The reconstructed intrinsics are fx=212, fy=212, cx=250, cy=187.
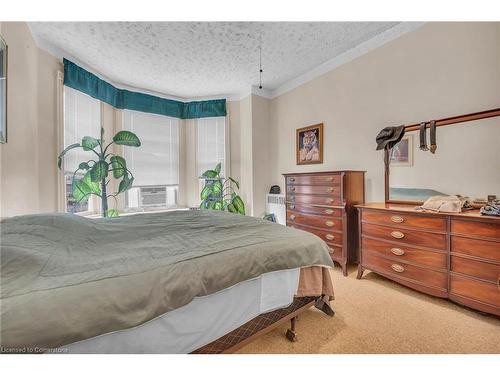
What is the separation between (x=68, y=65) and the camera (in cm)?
275

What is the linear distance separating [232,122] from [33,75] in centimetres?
280

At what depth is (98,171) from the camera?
9.32 feet

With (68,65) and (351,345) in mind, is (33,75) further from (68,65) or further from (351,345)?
(351,345)

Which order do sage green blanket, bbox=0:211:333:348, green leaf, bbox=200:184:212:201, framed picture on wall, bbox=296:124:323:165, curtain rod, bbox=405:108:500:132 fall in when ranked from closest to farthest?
sage green blanket, bbox=0:211:333:348, curtain rod, bbox=405:108:500:132, framed picture on wall, bbox=296:124:323:165, green leaf, bbox=200:184:212:201

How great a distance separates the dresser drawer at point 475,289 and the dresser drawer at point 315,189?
1239 mm

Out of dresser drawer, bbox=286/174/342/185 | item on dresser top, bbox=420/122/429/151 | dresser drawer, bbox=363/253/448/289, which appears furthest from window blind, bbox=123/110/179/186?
item on dresser top, bbox=420/122/429/151

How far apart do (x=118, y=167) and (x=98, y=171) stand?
1.31 ft

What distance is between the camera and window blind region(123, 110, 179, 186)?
12.5 feet

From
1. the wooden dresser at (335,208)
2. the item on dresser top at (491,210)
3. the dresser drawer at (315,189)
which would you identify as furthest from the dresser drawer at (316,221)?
the item on dresser top at (491,210)

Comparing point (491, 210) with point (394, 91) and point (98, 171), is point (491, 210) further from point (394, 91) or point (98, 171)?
A: point (98, 171)

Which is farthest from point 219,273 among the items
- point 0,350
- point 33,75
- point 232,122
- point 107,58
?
point 232,122

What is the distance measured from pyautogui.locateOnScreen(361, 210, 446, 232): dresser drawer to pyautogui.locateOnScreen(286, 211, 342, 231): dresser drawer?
34 cm

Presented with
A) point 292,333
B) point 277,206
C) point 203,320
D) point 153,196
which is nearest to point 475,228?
point 292,333

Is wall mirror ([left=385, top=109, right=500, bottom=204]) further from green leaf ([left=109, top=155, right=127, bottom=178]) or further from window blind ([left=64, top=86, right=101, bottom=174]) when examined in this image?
window blind ([left=64, top=86, right=101, bottom=174])
